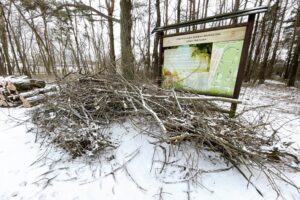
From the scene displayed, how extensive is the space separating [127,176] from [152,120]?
847mm

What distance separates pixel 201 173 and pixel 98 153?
4.20ft

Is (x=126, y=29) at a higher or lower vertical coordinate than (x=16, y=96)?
higher

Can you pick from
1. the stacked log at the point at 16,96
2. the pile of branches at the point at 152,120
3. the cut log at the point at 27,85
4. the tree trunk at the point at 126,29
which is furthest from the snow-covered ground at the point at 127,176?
the tree trunk at the point at 126,29

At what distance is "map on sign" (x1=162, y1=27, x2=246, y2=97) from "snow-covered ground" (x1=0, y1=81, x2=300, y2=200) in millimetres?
1368

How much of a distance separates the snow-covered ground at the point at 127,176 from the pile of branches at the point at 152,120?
0.54 feet

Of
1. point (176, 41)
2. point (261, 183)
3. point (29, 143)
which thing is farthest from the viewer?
point (176, 41)

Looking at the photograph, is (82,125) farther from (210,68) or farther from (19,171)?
(210,68)

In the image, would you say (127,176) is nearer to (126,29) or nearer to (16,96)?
(16,96)

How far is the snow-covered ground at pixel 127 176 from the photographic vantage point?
179 cm

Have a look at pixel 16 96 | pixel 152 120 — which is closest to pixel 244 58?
pixel 152 120

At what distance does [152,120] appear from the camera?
100 inches

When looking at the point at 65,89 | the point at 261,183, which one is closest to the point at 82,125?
the point at 65,89

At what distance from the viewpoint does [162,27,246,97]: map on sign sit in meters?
2.84

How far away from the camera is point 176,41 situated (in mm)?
3646
